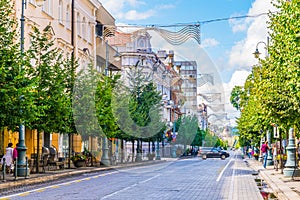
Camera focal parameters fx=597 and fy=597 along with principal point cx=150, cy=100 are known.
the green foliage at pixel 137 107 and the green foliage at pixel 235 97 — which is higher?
the green foliage at pixel 235 97

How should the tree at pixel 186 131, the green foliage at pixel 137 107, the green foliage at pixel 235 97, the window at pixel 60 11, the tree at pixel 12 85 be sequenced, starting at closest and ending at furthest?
the tree at pixel 12 85
the window at pixel 60 11
the green foliage at pixel 137 107
the tree at pixel 186 131
the green foliage at pixel 235 97

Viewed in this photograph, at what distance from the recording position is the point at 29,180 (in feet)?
83.7

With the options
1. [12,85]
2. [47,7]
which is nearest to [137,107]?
[47,7]

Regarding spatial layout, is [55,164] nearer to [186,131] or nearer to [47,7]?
[47,7]

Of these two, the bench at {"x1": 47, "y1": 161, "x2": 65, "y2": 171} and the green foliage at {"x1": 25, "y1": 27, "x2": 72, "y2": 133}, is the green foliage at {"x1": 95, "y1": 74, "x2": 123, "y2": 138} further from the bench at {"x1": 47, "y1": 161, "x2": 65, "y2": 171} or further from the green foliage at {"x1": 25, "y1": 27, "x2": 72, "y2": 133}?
the green foliage at {"x1": 25, "y1": 27, "x2": 72, "y2": 133}

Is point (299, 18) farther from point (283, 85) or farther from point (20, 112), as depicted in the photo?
point (20, 112)

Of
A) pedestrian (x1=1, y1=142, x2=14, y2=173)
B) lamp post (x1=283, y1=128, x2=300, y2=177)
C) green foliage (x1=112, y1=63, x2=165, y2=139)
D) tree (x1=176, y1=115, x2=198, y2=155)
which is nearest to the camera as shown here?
pedestrian (x1=1, y1=142, x2=14, y2=173)

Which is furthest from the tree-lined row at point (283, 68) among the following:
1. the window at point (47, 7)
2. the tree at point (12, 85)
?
the window at point (47, 7)

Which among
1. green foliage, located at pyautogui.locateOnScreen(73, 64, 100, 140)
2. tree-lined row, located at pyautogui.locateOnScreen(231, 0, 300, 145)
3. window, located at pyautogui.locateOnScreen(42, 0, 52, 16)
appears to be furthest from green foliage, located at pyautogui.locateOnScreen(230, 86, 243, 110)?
tree-lined row, located at pyautogui.locateOnScreen(231, 0, 300, 145)

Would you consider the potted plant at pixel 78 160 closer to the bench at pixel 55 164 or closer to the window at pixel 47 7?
the bench at pixel 55 164

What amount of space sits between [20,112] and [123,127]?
26.1 m

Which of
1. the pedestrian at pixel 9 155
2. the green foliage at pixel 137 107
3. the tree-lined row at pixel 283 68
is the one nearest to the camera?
the tree-lined row at pixel 283 68

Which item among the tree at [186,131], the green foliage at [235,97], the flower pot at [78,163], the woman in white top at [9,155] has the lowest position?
the flower pot at [78,163]

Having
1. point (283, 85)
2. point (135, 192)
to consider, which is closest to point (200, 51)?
point (283, 85)
